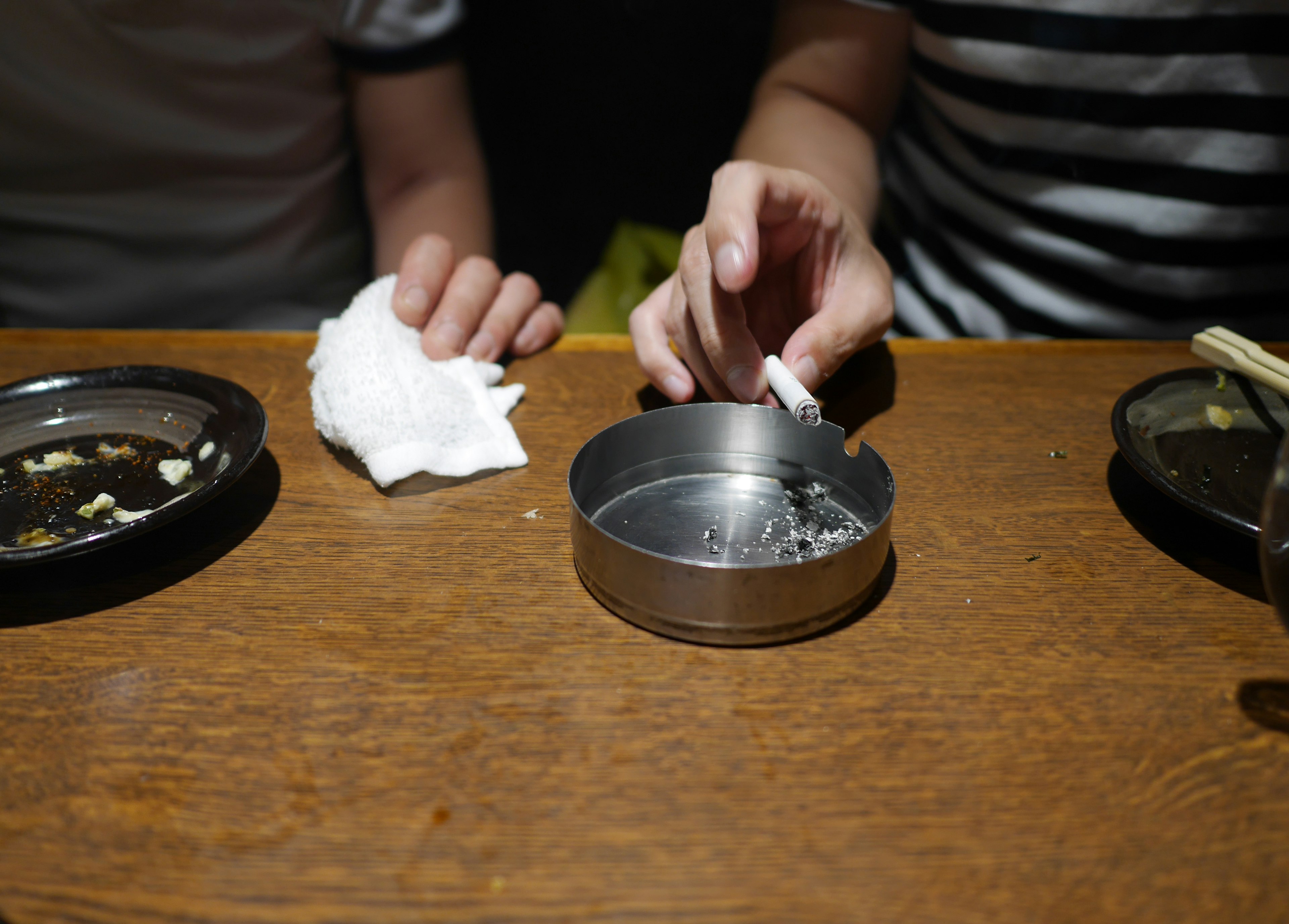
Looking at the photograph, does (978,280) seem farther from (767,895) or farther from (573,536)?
(767,895)

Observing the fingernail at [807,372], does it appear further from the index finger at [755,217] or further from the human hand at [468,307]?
the human hand at [468,307]

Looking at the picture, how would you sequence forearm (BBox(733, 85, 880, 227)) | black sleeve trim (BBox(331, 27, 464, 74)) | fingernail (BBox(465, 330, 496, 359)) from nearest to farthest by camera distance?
fingernail (BBox(465, 330, 496, 359)) → forearm (BBox(733, 85, 880, 227)) → black sleeve trim (BBox(331, 27, 464, 74))

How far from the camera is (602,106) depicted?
150 cm

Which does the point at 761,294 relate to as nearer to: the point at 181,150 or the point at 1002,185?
the point at 1002,185

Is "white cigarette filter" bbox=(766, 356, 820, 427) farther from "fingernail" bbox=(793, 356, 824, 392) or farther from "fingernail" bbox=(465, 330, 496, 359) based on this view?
"fingernail" bbox=(465, 330, 496, 359)

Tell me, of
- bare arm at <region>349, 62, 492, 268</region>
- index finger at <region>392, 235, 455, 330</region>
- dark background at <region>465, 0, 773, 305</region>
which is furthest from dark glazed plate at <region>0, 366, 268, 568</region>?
dark background at <region>465, 0, 773, 305</region>

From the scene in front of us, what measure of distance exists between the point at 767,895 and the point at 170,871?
28 centimetres

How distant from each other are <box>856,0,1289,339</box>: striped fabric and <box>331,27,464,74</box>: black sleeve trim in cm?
63

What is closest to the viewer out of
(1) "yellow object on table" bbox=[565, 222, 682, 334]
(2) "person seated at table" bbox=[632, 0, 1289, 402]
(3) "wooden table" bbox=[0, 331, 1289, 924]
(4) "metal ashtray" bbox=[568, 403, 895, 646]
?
(3) "wooden table" bbox=[0, 331, 1289, 924]

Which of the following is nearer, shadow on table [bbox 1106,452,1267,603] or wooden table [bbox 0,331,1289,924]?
wooden table [bbox 0,331,1289,924]

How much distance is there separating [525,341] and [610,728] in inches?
21.0

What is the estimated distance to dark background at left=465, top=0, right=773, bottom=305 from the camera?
1.45 meters

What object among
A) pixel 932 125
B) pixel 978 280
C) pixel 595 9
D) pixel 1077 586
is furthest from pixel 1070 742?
pixel 595 9

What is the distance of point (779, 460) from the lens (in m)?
0.68
